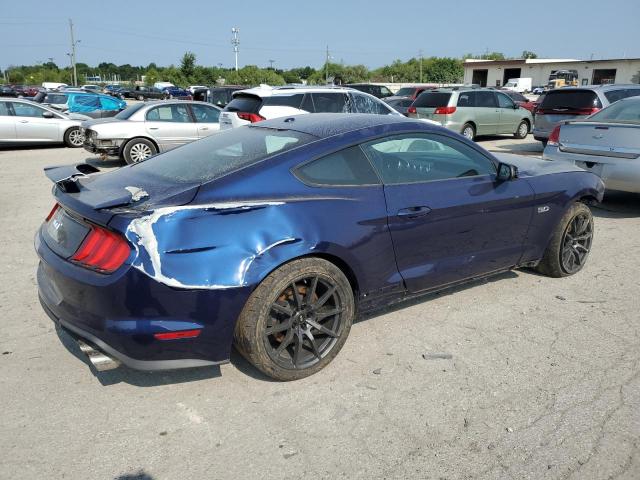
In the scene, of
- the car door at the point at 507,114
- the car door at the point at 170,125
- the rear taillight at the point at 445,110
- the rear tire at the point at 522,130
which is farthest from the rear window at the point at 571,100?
the car door at the point at 170,125

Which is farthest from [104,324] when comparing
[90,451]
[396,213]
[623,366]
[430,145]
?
[623,366]

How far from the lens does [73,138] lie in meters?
14.5

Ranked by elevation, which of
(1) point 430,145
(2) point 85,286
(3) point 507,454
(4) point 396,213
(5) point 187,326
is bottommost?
(3) point 507,454

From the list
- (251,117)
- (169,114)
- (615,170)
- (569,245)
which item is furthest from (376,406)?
(169,114)

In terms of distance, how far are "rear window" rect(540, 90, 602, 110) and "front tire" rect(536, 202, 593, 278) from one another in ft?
26.1

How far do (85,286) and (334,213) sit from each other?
140 centimetres

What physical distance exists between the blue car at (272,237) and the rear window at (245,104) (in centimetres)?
605

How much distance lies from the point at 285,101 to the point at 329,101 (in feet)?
2.93

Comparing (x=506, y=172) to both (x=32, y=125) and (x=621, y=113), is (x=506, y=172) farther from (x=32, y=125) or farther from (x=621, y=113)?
(x=32, y=125)

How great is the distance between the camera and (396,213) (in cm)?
337

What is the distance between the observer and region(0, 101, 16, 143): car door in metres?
13.6

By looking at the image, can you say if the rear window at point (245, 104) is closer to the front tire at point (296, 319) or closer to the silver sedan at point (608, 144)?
the silver sedan at point (608, 144)

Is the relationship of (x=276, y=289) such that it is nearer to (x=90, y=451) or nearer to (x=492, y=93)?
(x=90, y=451)

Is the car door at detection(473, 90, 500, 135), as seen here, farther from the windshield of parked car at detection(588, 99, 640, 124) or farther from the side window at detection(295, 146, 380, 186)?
the side window at detection(295, 146, 380, 186)
